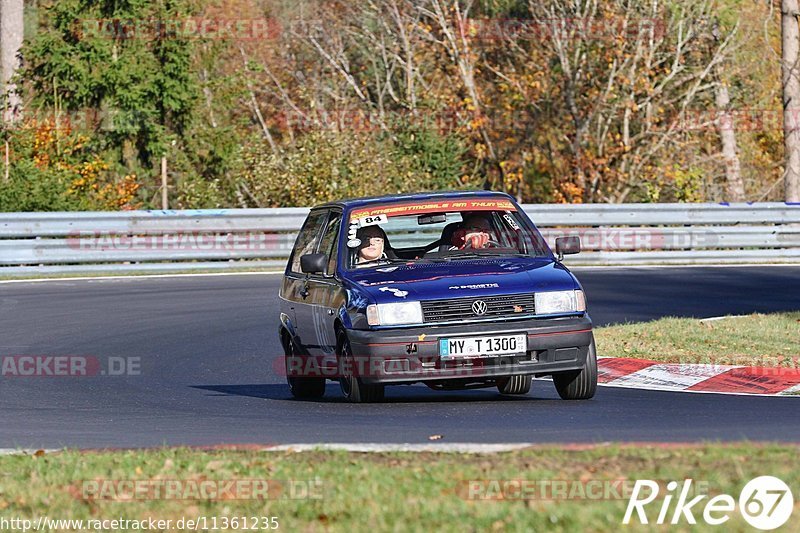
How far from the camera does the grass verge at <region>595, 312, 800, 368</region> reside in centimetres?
1335

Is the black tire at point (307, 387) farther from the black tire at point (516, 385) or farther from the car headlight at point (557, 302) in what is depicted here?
the car headlight at point (557, 302)

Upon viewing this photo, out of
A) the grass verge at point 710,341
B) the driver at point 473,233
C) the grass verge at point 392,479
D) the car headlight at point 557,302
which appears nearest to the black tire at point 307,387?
the driver at point 473,233

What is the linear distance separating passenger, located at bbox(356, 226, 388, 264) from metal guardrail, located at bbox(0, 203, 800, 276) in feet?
48.4

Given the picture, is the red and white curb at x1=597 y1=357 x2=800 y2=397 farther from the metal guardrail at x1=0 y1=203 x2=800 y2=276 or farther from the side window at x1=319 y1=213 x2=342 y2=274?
the metal guardrail at x1=0 y1=203 x2=800 y2=276

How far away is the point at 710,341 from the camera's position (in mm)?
14297

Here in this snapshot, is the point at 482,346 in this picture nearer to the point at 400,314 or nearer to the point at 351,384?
the point at 400,314

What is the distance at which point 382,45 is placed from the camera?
4069 cm

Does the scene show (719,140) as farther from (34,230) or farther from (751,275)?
(34,230)

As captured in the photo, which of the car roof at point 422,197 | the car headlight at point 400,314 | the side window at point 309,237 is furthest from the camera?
the side window at point 309,237

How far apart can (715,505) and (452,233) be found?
6.20m

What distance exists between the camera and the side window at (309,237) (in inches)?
500

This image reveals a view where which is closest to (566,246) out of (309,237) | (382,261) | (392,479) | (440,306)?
(382,261)

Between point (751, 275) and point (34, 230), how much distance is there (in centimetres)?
1232

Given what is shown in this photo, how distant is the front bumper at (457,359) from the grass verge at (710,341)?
320 cm
